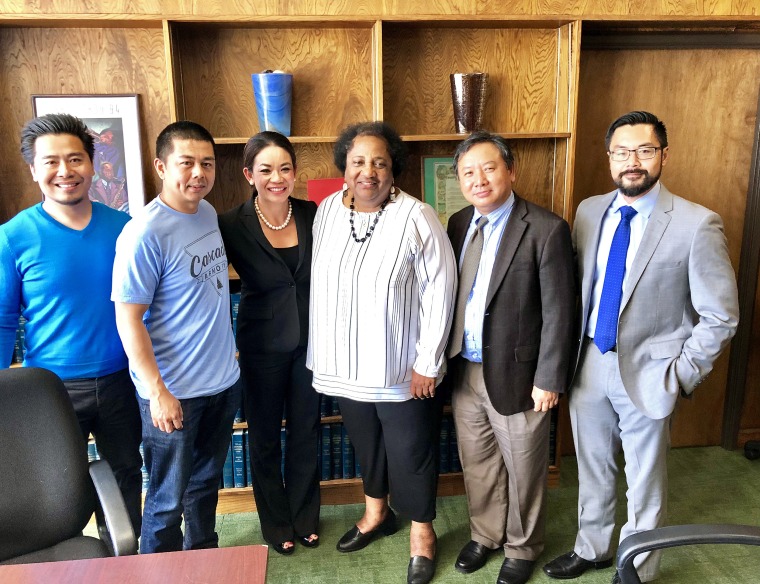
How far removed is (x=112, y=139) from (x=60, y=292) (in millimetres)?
1072

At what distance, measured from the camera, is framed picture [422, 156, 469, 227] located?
107 inches

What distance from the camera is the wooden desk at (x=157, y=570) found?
1.08 meters

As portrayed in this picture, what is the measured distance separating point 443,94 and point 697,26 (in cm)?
116

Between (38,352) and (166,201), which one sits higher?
(166,201)

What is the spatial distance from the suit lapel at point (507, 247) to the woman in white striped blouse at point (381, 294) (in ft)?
0.44

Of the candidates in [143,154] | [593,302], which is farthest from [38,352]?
[593,302]

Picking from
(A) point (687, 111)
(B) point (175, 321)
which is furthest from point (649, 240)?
(B) point (175, 321)

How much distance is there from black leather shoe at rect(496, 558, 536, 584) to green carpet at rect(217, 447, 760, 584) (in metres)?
0.05

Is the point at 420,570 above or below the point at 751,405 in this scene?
below

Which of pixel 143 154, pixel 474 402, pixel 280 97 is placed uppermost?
pixel 280 97

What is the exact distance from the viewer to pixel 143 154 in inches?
103

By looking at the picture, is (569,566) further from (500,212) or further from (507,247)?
(500,212)

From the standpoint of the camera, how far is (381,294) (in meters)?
1.94

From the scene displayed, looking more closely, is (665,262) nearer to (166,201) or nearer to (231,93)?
(166,201)
